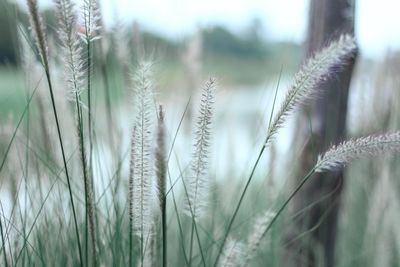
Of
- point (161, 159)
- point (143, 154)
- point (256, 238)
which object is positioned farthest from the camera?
point (256, 238)

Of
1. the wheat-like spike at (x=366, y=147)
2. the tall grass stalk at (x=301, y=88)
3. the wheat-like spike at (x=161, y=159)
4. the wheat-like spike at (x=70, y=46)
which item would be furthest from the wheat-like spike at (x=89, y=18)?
the wheat-like spike at (x=366, y=147)

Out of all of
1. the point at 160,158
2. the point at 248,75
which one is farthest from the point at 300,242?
the point at 248,75

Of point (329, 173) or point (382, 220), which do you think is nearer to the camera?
point (329, 173)

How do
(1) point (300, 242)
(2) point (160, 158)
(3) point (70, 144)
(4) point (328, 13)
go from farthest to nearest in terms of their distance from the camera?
(1) point (300, 242), (4) point (328, 13), (3) point (70, 144), (2) point (160, 158)

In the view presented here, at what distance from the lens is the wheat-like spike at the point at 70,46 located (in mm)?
886

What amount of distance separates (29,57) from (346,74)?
802 millimetres

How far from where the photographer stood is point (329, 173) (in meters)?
1.75

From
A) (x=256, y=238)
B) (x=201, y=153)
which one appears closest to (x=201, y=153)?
(x=201, y=153)

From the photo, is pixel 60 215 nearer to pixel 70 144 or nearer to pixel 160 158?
pixel 70 144

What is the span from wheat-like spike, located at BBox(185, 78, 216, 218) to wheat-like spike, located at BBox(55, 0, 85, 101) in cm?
19

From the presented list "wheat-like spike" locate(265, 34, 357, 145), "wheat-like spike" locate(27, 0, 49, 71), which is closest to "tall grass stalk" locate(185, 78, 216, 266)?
"wheat-like spike" locate(265, 34, 357, 145)

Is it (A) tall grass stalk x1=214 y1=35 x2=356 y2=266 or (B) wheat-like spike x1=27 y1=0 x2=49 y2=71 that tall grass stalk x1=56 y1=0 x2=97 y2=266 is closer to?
(B) wheat-like spike x1=27 y1=0 x2=49 y2=71

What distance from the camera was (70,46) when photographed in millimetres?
914

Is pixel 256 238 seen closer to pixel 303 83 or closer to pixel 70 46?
pixel 303 83
